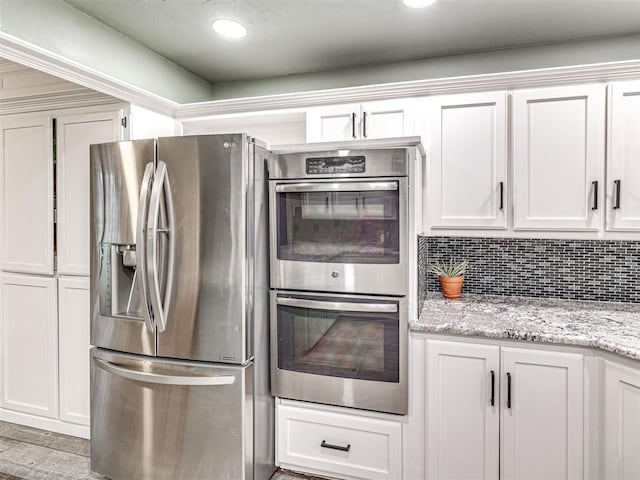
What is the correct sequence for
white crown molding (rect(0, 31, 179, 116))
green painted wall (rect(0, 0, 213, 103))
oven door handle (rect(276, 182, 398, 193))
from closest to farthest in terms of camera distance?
white crown molding (rect(0, 31, 179, 116)), green painted wall (rect(0, 0, 213, 103)), oven door handle (rect(276, 182, 398, 193))

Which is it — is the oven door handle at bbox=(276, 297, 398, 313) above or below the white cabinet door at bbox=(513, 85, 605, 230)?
below

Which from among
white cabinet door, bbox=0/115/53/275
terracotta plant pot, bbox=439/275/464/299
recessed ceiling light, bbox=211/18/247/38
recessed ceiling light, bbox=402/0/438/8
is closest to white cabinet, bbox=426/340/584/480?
terracotta plant pot, bbox=439/275/464/299

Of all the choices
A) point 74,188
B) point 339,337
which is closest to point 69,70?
point 74,188

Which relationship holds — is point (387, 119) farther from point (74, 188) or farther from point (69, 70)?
point (74, 188)

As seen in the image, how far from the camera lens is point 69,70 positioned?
1.98m

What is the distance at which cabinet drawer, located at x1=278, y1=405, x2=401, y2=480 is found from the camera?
6.72ft

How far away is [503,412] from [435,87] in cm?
174

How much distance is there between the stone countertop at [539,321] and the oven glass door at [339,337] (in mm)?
166

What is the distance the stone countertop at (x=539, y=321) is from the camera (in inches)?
69.8

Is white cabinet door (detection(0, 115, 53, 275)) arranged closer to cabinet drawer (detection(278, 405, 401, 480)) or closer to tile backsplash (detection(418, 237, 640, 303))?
cabinet drawer (detection(278, 405, 401, 480))

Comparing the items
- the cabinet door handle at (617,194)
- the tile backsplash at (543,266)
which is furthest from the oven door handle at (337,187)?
the cabinet door handle at (617,194)

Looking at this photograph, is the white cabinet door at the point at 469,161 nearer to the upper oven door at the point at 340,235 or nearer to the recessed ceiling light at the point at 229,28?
the upper oven door at the point at 340,235

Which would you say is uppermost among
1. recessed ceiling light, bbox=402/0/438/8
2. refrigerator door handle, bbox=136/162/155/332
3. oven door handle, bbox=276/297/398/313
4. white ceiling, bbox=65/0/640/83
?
white ceiling, bbox=65/0/640/83

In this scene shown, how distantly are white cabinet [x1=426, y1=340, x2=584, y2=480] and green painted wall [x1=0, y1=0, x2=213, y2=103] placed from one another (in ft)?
7.84
